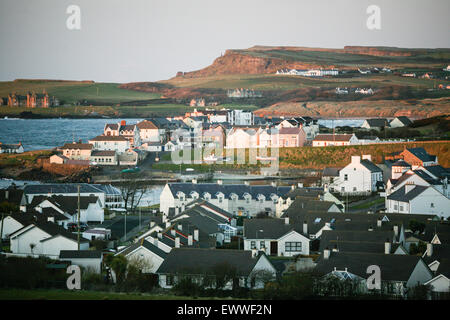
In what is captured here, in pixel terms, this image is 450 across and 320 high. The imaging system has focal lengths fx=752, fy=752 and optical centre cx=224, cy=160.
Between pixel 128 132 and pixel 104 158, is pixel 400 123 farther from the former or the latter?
pixel 104 158

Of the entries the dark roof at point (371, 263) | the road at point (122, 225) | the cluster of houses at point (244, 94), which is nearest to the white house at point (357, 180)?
the road at point (122, 225)

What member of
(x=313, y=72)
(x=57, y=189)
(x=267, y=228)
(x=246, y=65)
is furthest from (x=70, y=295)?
(x=246, y=65)

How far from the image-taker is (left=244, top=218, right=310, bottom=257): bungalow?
23.3 m

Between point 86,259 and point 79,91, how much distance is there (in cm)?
14882

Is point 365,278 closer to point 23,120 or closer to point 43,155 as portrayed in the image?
point 43,155

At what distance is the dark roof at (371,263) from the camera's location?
17766 mm

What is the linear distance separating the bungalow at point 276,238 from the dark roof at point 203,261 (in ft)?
11.4

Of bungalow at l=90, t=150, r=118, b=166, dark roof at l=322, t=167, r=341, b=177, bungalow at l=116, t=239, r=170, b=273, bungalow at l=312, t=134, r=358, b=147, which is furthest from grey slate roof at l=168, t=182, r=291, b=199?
bungalow at l=90, t=150, r=118, b=166

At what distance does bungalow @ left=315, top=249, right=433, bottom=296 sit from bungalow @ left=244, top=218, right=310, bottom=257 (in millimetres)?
4101

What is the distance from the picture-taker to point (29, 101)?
14375cm

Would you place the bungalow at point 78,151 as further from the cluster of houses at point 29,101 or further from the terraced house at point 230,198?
the cluster of houses at point 29,101

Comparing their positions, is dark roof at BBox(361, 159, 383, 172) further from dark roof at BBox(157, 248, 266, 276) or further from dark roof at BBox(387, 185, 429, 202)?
dark roof at BBox(157, 248, 266, 276)
